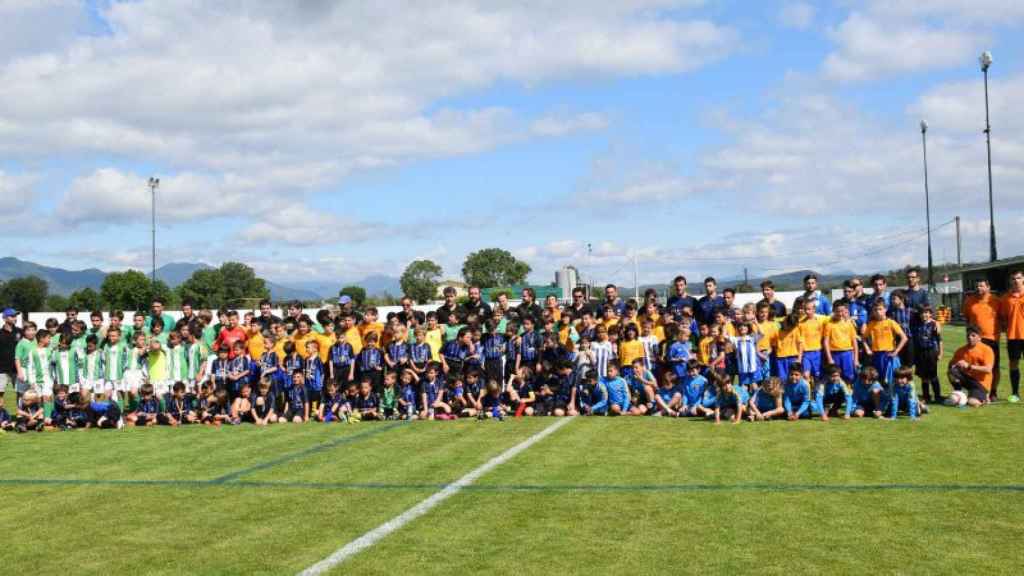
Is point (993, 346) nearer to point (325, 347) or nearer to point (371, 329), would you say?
point (371, 329)

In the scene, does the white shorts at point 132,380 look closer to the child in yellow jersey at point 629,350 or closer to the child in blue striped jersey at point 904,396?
the child in yellow jersey at point 629,350

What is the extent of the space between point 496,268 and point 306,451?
118678 millimetres

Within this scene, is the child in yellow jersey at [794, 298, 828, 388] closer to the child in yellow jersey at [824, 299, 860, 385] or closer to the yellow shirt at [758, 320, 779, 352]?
the child in yellow jersey at [824, 299, 860, 385]

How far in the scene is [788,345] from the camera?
1188cm

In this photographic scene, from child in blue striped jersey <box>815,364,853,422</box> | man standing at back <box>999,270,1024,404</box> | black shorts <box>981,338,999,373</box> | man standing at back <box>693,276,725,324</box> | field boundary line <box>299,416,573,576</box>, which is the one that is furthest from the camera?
man standing at back <box>693,276,725,324</box>

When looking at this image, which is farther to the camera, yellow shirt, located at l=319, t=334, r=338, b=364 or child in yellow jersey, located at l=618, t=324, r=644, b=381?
yellow shirt, located at l=319, t=334, r=338, b=364

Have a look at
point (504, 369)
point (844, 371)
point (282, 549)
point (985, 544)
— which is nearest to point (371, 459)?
point (282, 549)

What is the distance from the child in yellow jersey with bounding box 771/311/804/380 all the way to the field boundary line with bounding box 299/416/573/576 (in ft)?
14.0

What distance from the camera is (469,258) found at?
131 metres

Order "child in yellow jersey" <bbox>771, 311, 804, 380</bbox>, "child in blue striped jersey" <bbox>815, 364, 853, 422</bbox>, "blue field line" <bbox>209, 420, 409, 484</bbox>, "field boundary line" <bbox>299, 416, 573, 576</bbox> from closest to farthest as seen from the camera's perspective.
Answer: "field boundary line" <bbox>299, 416, 573, 576</bbox> < "blue field line" <bbox>209, 420, 409, 484</bbox> < "child in blue striped jersey" <bbox>815, 364, 853, 422</bbox> < "child in yellow jersey" <bbox>771, 311, 804, 380</bbox>

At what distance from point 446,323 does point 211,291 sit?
335 ft

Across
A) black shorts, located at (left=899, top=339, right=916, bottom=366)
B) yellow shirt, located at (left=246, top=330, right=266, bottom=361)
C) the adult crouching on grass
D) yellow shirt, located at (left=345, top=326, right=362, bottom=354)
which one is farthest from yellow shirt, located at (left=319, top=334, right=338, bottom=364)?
the adult crouching on grass

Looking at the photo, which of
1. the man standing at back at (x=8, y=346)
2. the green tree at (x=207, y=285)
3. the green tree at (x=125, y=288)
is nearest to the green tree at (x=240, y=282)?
the green tree at (x=207, y=285)

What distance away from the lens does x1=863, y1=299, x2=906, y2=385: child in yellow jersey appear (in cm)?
1179
